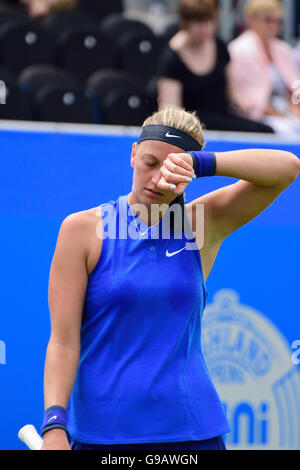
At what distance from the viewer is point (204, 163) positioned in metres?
2.59

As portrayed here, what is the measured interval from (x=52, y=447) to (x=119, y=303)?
425 mm

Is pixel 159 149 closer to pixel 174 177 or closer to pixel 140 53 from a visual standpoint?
pixel 174 177

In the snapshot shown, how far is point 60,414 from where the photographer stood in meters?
2.44

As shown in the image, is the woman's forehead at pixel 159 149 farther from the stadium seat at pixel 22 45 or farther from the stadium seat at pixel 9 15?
the stadium seat at pixel 9 15

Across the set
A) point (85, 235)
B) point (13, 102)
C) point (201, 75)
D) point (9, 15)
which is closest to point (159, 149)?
point (85, 235)

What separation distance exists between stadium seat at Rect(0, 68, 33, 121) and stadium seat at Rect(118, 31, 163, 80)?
174cm

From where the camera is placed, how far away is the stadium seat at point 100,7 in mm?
8508

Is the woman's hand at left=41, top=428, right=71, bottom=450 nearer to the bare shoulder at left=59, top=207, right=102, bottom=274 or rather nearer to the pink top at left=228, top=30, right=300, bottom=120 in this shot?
the bare shoulder at left=59, top=207, right=102, bottom=274

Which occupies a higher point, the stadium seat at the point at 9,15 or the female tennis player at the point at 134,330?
the stadium seat at the point at 9,15

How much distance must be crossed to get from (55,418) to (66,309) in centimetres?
30

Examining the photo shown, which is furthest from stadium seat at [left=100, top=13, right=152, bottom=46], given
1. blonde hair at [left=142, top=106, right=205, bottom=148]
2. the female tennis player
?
the female tennis player

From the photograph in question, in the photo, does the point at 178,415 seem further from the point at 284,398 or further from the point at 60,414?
the point at 284,398

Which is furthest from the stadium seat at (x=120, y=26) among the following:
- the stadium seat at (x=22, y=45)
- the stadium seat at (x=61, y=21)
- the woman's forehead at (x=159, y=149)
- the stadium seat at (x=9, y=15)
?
the woman's forehead at (x=159, y=149)

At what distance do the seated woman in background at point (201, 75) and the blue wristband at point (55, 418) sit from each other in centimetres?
318
